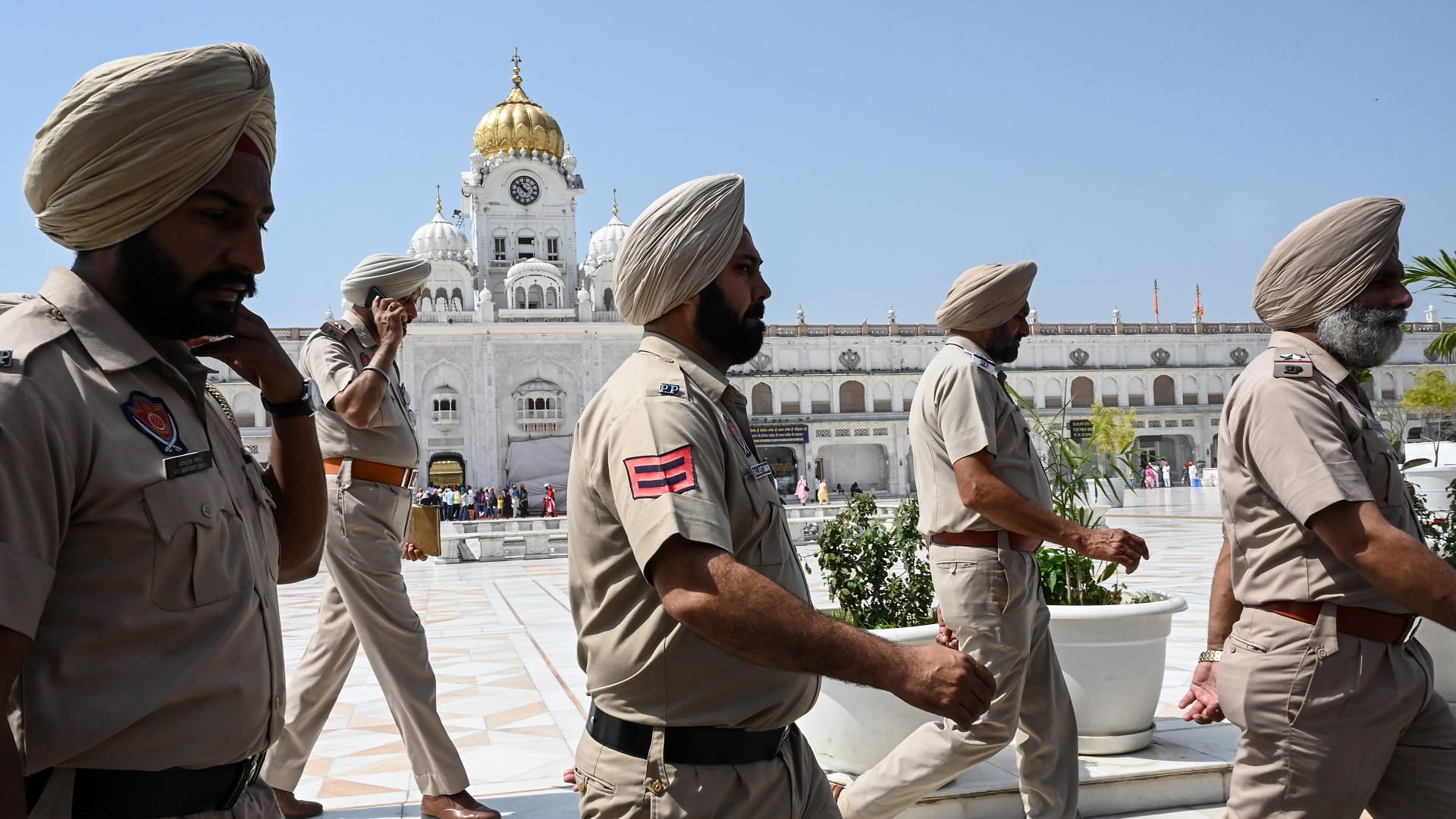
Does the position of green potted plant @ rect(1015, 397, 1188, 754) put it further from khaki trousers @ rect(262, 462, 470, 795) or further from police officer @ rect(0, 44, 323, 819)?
police officer @ rect(0, 44, 323, 819)

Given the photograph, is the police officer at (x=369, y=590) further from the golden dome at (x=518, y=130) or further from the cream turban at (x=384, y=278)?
the golden dome at (x=518, y=130)

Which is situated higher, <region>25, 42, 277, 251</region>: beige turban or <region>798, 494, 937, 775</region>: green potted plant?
<region>25, 42, 277, 251</region>: beige turban

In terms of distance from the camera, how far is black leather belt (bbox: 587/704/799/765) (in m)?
1.61

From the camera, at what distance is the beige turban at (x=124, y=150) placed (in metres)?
1.34

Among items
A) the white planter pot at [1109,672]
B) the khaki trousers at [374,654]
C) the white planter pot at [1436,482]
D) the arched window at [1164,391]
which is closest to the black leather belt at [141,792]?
the khaki trousers at [374,654]

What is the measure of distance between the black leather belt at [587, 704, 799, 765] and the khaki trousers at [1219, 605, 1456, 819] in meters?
1.02

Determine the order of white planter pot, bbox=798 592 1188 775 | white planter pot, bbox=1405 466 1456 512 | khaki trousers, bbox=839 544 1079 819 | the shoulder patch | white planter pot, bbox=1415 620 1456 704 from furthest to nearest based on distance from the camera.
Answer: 1. white planter pot, bbox=1405 466 1456 512
2. white planter pot, bbox=1415 620 1456 704
3. white planter pot, bbox=798 592 1188 775
4. khaki trousers, bbox=839 544 1079 819
5. the shoulder patch

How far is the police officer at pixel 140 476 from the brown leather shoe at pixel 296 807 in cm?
203

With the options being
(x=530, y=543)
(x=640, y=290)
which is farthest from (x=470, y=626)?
(x=530, y=543)

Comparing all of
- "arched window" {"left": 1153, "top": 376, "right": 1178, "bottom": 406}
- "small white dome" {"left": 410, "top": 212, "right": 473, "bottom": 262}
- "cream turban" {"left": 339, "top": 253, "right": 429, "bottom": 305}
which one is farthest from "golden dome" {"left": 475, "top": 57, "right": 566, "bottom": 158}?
"cream turban" {"left": 339, "top": 253, "right": 429, "bottom": 305}

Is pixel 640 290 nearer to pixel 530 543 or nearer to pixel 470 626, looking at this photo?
pixel 470 626

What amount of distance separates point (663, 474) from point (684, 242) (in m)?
0.45

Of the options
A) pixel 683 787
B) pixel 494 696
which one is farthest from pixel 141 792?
pixel 494 696

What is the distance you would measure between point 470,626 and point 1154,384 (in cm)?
4801
